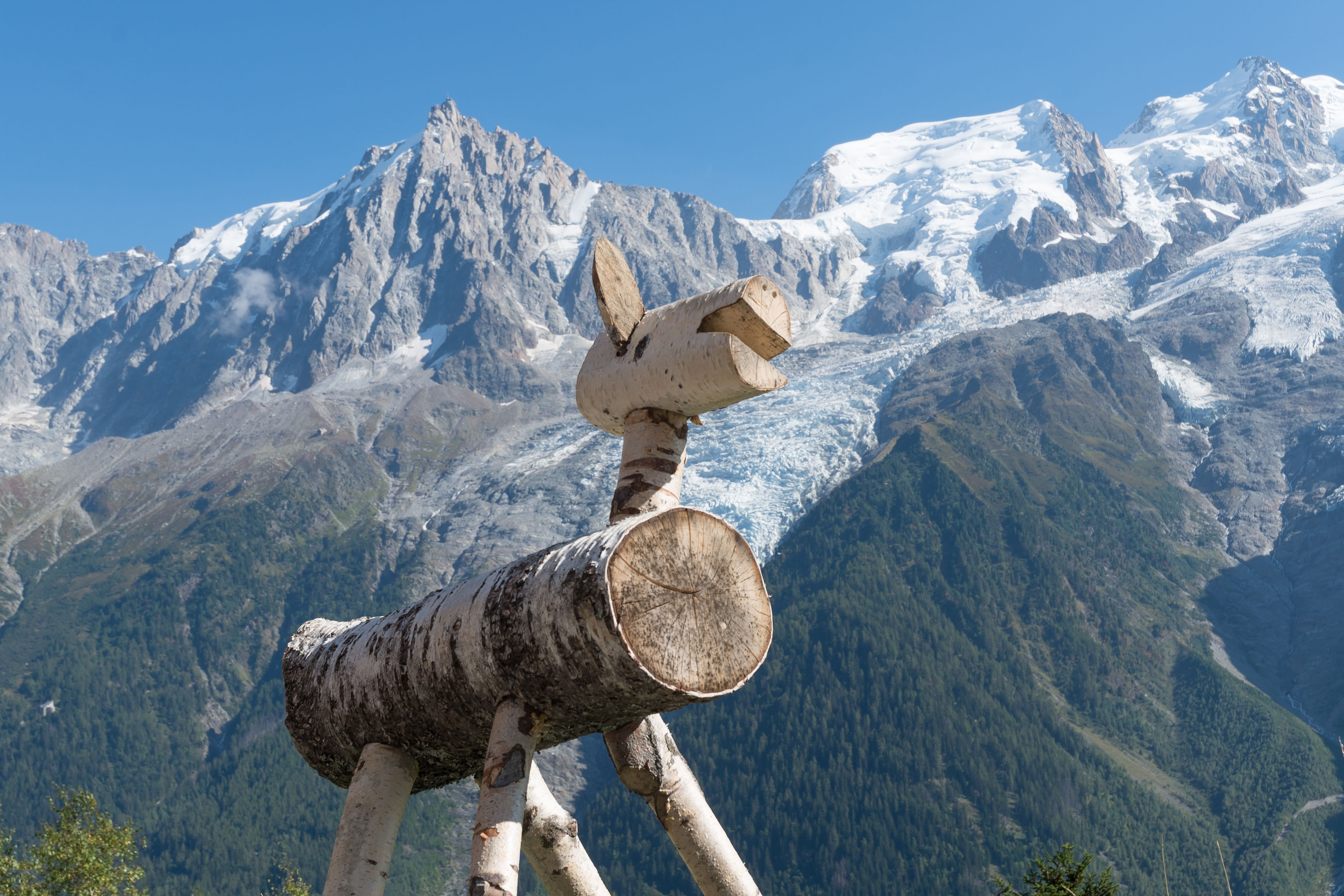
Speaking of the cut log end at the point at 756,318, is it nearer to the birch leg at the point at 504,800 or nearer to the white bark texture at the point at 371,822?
the birch leg at the point at 504,800

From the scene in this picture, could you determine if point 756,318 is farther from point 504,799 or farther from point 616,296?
point 504,799

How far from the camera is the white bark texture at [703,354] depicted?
5043 mm

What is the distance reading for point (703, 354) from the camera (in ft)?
16.6

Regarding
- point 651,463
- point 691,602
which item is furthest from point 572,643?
point 651,463

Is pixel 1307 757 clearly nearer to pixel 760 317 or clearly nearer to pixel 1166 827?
pixel 1166 827

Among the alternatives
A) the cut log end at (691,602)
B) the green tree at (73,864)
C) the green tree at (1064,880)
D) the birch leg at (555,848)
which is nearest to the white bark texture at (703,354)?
the cut log end at (691,602)

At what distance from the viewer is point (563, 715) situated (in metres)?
4.57

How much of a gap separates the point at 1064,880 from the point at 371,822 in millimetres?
16455

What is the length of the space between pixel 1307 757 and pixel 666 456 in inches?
8434

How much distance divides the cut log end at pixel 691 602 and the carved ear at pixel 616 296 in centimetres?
159

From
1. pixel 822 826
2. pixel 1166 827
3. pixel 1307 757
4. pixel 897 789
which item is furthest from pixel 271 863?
pixel 1307 757

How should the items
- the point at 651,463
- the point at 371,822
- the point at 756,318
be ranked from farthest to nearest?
the point at 651,463 < the point at 756,318 < the point at 371,822

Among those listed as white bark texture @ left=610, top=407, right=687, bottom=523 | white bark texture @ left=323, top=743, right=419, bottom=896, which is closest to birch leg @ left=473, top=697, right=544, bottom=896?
white bark texture @ left=323, top=743, right=419, bottom=896

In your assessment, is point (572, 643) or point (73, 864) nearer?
point (572, 643)
